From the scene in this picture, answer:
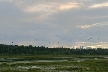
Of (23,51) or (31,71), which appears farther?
(23,51)

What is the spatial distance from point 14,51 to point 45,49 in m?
39.5

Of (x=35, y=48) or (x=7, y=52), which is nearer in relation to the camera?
(x=7, y=52)

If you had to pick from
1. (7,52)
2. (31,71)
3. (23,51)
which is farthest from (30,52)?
(31,71)

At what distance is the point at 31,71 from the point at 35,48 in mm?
153941

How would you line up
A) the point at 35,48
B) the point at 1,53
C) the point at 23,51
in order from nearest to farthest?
1. the point at 1,53
2. the point at 23,51
3. the point at 35,48

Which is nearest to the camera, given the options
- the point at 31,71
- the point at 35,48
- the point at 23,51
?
the point at 31,71

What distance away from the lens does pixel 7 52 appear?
163250 millimetres

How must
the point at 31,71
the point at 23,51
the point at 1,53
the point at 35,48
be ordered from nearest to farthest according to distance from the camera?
the point at 31,71
the point at 1,53
the point at 23,51
the point at 35,48

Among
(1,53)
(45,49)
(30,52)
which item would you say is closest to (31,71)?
(1,53)

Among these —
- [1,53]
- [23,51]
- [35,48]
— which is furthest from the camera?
[35,48]

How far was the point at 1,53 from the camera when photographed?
526 ft

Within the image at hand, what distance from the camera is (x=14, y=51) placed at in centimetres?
16688

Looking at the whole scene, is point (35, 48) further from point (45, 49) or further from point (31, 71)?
point (31, 71)

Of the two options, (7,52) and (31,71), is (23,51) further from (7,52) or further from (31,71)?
(31,71)
